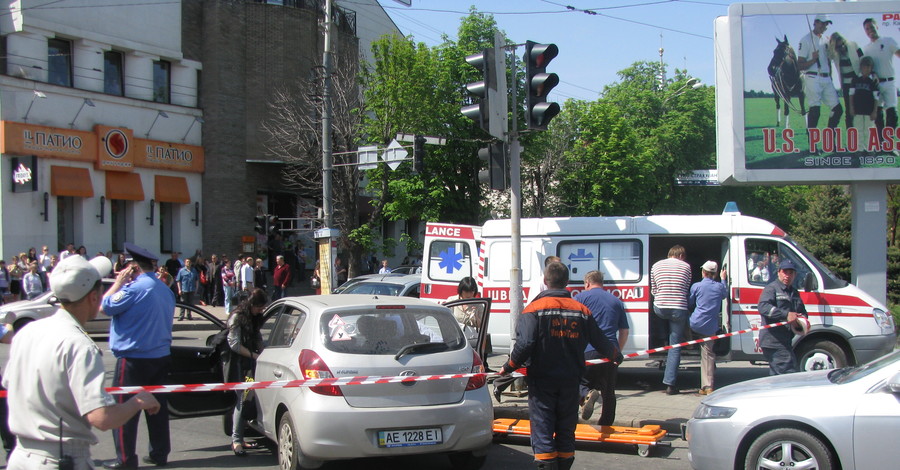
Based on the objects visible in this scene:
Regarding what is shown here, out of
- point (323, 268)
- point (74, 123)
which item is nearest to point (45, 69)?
point (74, 123)

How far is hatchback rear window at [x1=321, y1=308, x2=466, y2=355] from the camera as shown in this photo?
6.40m

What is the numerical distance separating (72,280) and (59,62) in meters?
24.8

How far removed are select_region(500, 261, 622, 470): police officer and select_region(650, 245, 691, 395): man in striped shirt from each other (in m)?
5.10

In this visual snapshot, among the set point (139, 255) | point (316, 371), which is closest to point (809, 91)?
point (316, 371)

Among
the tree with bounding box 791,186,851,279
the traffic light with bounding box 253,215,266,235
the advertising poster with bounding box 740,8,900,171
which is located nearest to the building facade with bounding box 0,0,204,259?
the traffic light with bounding box 253,215,266,235

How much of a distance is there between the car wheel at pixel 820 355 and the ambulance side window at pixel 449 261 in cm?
568

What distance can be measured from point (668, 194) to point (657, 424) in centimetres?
3012

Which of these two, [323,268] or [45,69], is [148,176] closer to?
[45,69]

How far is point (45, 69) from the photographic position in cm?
2434

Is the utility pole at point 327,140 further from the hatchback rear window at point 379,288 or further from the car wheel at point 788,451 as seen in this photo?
the car wheel at point 788,451

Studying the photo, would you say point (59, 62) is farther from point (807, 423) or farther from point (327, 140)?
point (807, 423)

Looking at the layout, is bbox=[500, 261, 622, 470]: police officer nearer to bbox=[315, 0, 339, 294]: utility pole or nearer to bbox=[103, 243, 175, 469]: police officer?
bbox=[103, 243, 175, 469]: police officer

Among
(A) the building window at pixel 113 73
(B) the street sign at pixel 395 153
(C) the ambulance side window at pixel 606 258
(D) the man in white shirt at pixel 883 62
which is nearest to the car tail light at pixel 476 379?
(C) the ambulance side window at pixel 606 258

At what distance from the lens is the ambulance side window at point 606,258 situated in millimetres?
11594
